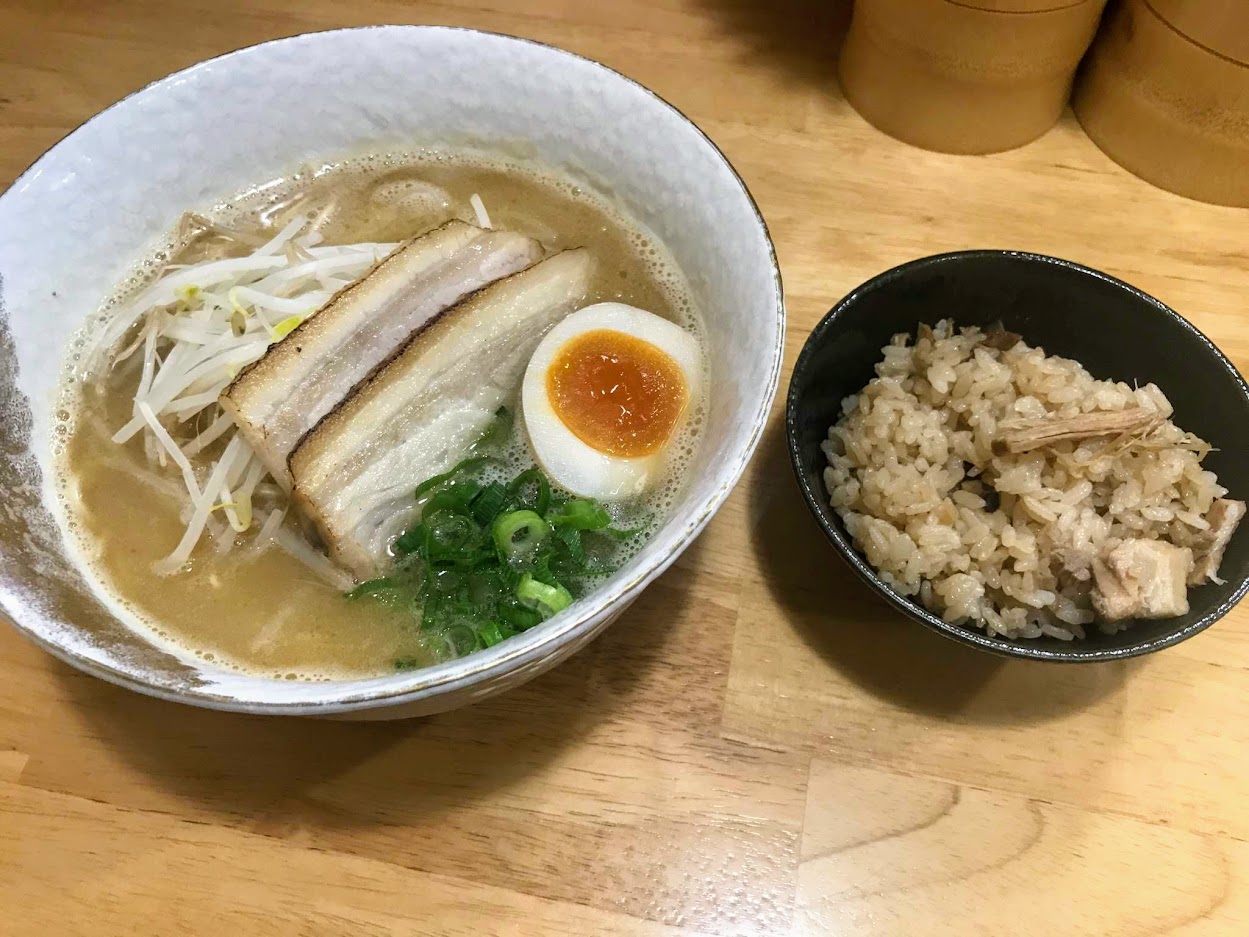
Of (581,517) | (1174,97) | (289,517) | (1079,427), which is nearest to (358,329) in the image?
(289,517)

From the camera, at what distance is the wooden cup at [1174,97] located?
4.83ft

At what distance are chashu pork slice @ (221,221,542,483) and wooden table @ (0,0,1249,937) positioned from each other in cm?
40

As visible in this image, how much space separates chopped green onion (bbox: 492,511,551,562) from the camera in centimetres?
105

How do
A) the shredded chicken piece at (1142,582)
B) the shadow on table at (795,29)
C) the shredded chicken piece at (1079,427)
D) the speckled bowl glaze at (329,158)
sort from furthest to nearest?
1. the shadow on table at (795,29)
2. the shredded chicken piece at (1079,427)
3. the shredded chicken piece at (1142,582)
4. the speckled bowl glaze at (329,158)

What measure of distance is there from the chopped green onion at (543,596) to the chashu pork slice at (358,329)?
0.33m

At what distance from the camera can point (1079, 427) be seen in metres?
1.22

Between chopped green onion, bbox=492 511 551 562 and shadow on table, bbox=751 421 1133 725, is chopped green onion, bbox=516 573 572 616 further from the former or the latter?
shadow on table, bbox=751 421 1133 725

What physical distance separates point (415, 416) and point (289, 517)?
0.21 meters

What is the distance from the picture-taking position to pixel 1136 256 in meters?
1.60

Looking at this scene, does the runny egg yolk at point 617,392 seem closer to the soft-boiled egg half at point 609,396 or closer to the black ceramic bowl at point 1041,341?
the soft-boiled egg half at point 609,396

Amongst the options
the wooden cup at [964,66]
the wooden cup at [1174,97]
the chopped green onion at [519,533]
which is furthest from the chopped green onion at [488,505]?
the wooden cup at [1174,97]

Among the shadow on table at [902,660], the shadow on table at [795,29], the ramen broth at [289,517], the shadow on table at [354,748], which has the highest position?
the shadow on table at [795,29]

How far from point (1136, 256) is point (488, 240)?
3.80 feet

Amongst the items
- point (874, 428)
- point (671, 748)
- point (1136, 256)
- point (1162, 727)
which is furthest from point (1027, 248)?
point (671, 748)
